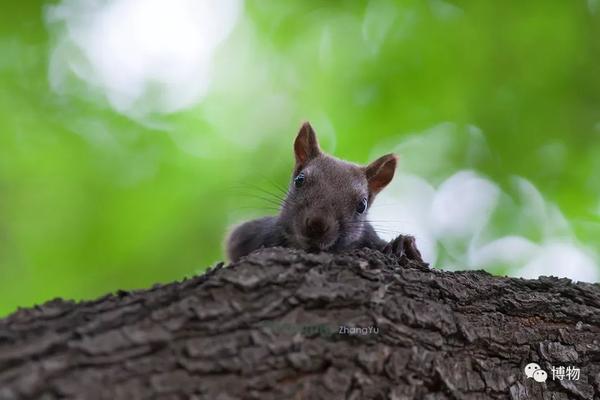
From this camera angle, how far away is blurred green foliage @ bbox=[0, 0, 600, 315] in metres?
6.01

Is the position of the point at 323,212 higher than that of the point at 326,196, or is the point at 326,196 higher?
the point at 326,196

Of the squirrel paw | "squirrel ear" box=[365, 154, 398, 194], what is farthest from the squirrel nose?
"squirrel ear" box=[365, 154, 398, 194]

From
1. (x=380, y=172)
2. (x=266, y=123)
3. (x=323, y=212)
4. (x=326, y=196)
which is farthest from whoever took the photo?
(x=266, y=123)

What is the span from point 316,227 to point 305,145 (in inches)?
51.4

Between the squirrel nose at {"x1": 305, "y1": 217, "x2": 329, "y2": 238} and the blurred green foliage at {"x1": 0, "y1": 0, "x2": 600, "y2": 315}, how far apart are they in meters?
1.84

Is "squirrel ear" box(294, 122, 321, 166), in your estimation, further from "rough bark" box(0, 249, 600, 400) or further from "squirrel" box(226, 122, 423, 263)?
"rough bark" box(0, 249, 600, 400)

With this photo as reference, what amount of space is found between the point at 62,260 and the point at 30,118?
5.26ft

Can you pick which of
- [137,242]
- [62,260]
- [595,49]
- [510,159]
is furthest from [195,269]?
[595,49]

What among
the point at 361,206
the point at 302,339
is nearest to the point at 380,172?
the point at 361,206

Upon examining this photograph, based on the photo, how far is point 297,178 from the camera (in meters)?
4.83

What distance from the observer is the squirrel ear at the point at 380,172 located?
204 inches

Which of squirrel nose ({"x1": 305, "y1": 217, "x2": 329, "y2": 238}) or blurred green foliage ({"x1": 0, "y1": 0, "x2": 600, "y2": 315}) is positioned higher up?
blurred green foliage ({"x1": 0, "y1": 0, "x2": 600, "y2": 315})

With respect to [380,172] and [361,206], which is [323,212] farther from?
[380,172]

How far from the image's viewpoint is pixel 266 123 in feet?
23.5
